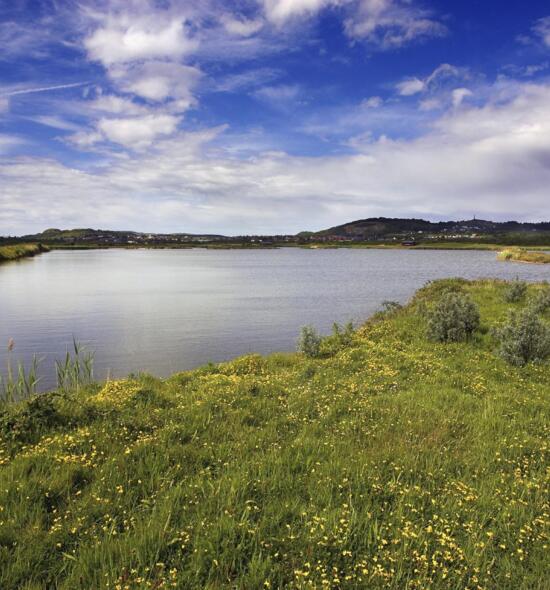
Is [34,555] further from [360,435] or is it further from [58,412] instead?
[360,435]

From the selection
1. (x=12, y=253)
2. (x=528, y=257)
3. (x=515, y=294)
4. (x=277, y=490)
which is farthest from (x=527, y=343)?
(x=12, y=253)

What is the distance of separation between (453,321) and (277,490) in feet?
49.2

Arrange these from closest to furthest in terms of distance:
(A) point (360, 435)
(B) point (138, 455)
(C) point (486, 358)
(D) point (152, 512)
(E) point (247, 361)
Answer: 1. (D) point (152, 512)
2. (B) point (138, 455)
3. (A) point (360, 435)
4. (C) point (486, 358)
5. (E) point (247, 361)

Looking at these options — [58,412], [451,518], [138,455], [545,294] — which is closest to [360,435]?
[451,518]

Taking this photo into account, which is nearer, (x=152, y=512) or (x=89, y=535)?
(x=89, y=535)

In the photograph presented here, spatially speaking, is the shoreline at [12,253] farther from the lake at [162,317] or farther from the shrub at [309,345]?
the shrub at [309,345]

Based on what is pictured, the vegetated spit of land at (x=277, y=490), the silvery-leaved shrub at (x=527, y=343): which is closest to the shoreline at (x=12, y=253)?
the vegetated spit of land at (x=277, y=490)

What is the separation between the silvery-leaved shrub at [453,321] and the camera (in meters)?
19.0

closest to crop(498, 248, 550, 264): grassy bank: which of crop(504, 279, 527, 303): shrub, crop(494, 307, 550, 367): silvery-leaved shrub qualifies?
crop(504, 279, 527, 303): shrub

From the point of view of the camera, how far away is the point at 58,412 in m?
9.39

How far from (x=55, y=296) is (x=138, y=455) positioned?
1654 inches

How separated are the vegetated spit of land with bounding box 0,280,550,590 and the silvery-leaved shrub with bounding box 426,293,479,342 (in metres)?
7.08

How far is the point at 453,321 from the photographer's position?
19.2 meters

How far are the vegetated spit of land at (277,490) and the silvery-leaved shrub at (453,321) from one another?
279 inches
